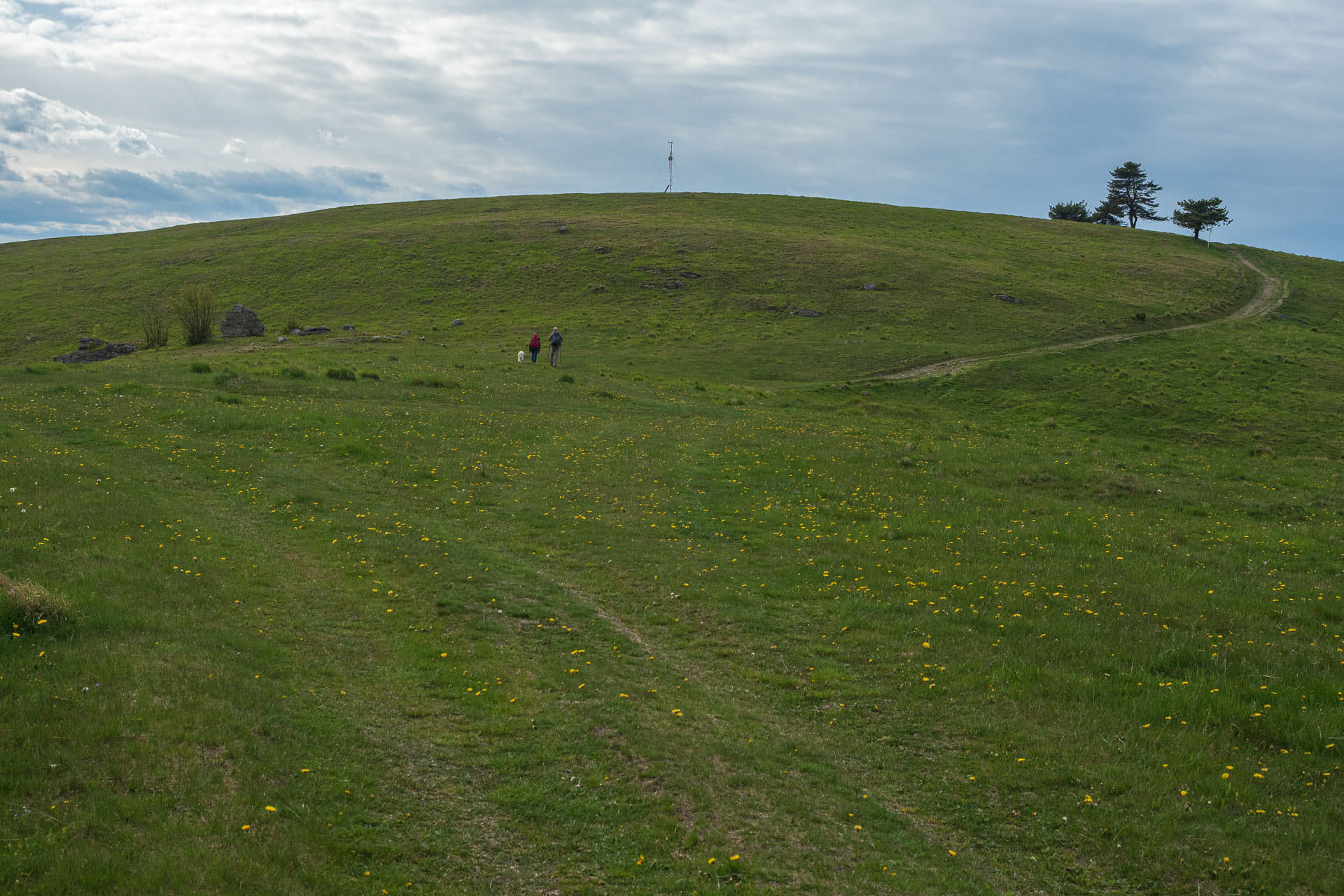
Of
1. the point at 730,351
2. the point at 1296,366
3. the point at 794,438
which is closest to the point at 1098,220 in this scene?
the point at 1296,366

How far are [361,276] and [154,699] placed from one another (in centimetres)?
7840

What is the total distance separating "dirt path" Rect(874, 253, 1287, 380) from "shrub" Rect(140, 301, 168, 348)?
50.7 meters

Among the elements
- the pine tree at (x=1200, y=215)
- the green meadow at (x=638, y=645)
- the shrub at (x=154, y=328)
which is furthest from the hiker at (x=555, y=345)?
the pine tree at (x=1200, y=215)

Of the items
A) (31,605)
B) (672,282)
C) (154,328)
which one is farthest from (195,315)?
(31,605)

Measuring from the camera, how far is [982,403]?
47562mm

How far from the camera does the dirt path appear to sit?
52781 mm

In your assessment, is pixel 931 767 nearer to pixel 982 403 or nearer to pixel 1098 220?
pixel 982 403

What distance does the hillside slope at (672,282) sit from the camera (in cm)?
6162

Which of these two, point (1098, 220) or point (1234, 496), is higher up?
point (1098, 220)

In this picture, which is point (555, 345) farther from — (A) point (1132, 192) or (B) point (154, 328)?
(A) point (1132, 192)

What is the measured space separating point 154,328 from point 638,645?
60358 millimetres

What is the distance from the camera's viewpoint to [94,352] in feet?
173

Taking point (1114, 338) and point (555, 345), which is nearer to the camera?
point (555, 345)

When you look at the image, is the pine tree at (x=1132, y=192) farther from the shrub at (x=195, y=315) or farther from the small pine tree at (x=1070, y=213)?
the shrub at (x=195, y=315)
